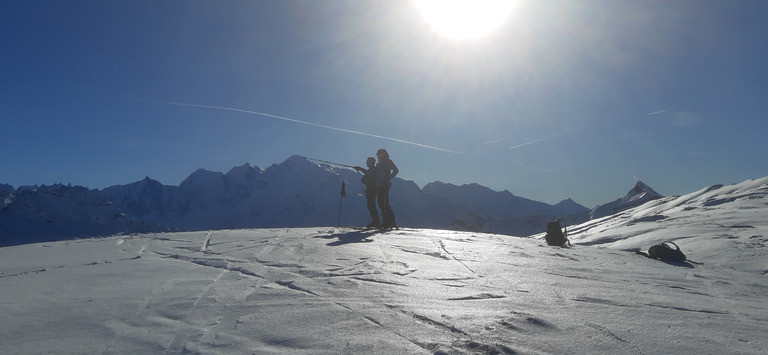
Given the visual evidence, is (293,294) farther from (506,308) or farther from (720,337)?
(720,337)

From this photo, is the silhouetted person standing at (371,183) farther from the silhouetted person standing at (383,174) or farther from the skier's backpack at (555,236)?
the skier's backpack at (555,236)

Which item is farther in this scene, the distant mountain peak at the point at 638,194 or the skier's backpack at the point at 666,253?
the distant mountain peak at the point at 638,194

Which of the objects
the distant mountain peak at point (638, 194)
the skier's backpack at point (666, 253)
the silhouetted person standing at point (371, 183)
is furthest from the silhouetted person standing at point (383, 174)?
the distant mountain peak at point (638, 194)

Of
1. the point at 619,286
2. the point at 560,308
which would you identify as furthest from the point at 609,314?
the point at 619,286

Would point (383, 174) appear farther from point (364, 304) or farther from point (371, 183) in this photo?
point (364, 304)

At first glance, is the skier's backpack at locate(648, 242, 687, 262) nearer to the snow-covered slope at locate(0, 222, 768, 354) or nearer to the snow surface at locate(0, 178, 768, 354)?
the snow surface at locate(0, 178, 768, 354)

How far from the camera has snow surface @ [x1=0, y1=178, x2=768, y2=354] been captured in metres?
2.60

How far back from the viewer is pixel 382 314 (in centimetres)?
317

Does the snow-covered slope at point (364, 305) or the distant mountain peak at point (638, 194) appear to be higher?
the distant mountain peak at point (638, 194)

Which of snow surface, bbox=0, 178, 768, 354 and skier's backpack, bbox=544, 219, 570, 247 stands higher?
skier's backpack, bbox=544, 219, 570, 247

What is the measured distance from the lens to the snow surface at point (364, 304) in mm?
2600

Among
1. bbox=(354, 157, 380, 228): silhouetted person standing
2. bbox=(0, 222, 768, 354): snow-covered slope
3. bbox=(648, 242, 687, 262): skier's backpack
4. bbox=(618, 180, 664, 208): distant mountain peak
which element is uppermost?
bbox=(618, 180, 664, 208): distant mountain peak

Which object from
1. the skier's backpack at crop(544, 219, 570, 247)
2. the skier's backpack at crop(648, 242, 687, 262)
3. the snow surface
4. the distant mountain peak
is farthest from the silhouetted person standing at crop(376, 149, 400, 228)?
the distant mountain peak

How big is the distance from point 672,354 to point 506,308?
3.84ft
